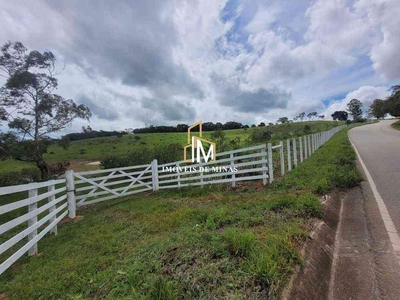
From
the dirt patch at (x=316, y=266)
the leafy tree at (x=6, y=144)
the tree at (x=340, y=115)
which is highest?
the tree at (x=340, y=115)

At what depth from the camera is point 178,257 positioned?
8.39 ft

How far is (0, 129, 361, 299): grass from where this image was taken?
207cm

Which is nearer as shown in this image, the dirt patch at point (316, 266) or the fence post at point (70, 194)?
the dirt patch at point (316, 266)

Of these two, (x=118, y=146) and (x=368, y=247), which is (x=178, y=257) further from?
(x=118, y=146)

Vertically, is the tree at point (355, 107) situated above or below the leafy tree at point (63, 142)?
above

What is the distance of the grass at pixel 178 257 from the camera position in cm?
207

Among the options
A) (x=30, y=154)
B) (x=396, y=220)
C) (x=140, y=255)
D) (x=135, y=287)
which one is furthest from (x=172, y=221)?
(x=30, y=154)

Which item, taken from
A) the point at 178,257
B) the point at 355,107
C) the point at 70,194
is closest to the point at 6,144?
the point at 70,194

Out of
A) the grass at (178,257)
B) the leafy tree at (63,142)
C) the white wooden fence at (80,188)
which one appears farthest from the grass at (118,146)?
the grass at (178,257)

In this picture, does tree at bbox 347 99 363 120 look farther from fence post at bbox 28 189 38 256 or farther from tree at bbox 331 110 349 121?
fence post at bbox 28 189 38 256

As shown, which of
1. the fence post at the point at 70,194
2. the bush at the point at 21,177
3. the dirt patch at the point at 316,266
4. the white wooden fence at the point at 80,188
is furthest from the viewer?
the bush at the point at 21,177

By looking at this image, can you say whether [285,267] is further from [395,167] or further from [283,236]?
[395,167]

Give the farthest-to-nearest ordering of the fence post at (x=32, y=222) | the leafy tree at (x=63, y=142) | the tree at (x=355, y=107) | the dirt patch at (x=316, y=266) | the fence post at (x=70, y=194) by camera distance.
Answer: the tree at (x=355, y=107)
the leafy tree at (x=63, y=142)
the fence post at (x=70, y=194)
the fence post at (x=32, y=222)
the dirt patch at (x=316, y=266)

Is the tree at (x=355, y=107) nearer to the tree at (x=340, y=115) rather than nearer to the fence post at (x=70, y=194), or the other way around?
the tree at (x=340, y=115)
